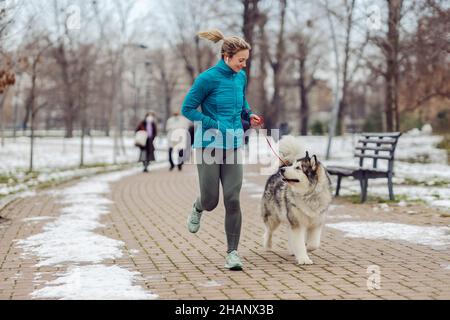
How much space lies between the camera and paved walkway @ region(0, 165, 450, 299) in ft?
18.3

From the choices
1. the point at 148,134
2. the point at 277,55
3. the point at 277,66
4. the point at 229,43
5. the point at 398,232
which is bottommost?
the point at 398,232

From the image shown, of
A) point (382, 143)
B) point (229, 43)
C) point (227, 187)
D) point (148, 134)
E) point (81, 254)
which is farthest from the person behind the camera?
point (148, 134)

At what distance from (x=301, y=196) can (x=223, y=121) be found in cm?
112

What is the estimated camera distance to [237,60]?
6.34m

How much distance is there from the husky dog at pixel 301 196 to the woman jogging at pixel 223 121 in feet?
1.76

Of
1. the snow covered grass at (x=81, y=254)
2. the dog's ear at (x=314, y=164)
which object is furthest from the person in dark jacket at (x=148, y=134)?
the dog's ear at (x=314, y=164)

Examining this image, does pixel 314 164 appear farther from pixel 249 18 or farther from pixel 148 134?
pixel 249 18

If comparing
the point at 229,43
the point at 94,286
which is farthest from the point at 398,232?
the point at 94,286

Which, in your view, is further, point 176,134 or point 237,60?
point 176,134

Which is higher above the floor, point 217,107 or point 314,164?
point 217,107

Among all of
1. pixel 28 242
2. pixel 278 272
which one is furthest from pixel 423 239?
pixel 28 242

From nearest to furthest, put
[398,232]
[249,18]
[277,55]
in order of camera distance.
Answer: [398,232] < [249,18] < [277,55]

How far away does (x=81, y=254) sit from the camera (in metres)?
7.28
